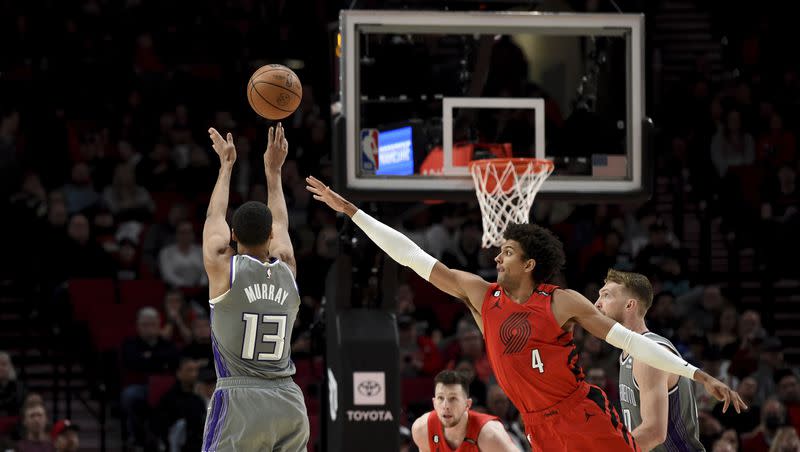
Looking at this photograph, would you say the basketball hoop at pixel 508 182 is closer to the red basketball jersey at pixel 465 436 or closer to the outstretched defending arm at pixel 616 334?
the red basketball jersey at pixel 465 436

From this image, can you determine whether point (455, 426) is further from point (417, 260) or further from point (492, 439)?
point (417, 260)

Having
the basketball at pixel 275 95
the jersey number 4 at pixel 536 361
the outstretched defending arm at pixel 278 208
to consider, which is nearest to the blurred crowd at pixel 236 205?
the basketball at pixel 275 95

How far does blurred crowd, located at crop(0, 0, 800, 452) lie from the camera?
11.5 metres

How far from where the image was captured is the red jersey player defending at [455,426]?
8.15 metres

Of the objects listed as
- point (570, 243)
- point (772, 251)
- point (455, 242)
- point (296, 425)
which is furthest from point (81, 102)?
point (296, 425)

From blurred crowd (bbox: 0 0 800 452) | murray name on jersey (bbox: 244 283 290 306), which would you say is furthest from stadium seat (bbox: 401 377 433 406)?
murray name on jersey (bbox: 244 283 290 306)

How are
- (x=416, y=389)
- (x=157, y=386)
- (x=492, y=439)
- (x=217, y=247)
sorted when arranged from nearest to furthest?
1. (x=217, y=247)
2. (x=492, y=439)
3. (x=157, y=386)
4. (x=416, y=389)

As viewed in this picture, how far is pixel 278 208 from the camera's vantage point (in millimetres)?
6266

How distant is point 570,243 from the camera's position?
46.2ft

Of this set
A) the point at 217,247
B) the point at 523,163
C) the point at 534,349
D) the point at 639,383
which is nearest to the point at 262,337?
the point at 217,247

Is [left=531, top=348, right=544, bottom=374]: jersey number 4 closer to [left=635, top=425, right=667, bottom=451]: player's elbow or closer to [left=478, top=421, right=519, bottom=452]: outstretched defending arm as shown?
[left=635, top=425, right=667, bottom=451]: player's elbow

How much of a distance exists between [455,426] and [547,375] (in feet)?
8.42

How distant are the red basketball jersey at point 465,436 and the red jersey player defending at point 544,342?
2294mm

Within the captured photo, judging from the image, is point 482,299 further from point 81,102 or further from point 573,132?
point 81,102
